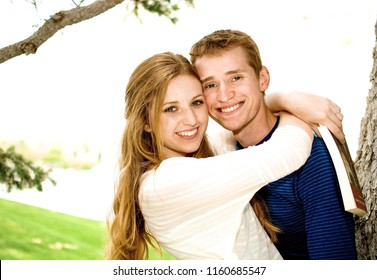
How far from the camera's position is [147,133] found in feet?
5.79

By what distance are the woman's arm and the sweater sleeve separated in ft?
0.30

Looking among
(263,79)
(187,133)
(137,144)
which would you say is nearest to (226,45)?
(263,79)

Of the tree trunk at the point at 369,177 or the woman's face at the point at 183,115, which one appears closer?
the woman's face at the point at 183,115

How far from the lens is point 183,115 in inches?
64.4

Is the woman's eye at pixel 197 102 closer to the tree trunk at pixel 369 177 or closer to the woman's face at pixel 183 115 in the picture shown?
the woman's face at pixel 183 115

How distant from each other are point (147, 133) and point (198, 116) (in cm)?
20

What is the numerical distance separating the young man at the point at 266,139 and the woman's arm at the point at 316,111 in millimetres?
27

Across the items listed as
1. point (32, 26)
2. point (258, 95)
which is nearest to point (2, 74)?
point (32, 26)

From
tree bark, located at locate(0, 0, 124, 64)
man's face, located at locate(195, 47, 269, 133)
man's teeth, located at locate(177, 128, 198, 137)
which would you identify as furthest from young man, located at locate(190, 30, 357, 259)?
tree bark, located at locate(0, 0, 124, 64)

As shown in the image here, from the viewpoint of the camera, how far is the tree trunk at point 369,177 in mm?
1747

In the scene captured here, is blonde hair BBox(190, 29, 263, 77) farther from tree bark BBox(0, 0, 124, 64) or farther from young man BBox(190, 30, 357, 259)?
tree bark BBox(0, 0, 124, 64)

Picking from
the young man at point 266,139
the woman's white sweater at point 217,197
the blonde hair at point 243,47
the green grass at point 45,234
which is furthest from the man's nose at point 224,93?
the green grass at point 45,234

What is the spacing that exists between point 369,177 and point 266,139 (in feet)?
1.21
